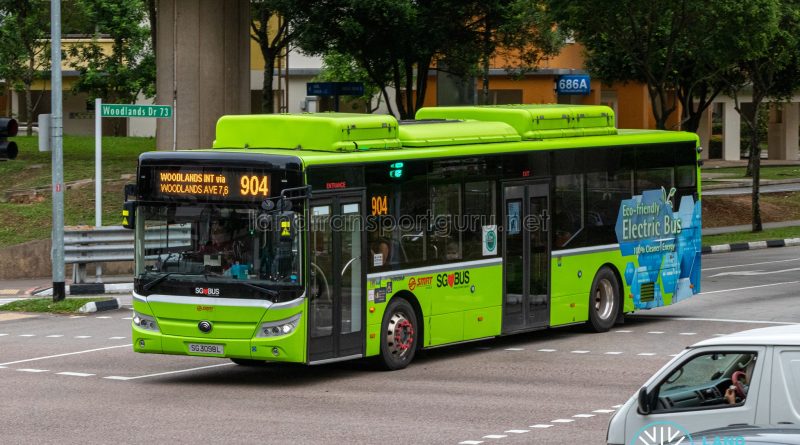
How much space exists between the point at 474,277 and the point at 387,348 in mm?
1881

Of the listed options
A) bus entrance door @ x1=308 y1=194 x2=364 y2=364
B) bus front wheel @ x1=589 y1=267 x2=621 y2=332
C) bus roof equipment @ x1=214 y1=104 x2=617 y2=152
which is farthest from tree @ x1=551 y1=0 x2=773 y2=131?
bus entrance door @ x1=308 y1=194 x2=364 y2=364

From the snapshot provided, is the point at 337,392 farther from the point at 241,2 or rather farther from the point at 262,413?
the point at 241,2

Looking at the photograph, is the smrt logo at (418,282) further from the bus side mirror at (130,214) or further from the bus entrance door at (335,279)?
the bus side mirror at (130,214)

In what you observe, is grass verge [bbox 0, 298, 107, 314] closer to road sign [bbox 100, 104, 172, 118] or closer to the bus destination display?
road sign [bbox 100, 104, 172, 118]

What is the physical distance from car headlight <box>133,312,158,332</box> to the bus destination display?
4.58 feet

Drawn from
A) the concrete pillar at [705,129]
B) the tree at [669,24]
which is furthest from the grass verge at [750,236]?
the concrete pillar at [705,129]

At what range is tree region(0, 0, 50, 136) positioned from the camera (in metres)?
42.5

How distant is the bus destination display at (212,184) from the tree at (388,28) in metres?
18.1

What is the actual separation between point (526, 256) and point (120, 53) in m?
29.5

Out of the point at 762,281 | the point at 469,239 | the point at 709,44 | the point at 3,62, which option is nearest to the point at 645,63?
the point at 709,44

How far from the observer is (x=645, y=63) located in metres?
32.1

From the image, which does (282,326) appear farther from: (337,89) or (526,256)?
(337,89)

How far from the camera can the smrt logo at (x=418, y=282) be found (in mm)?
16609

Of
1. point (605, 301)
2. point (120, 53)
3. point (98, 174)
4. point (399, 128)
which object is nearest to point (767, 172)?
point (120, 53)
